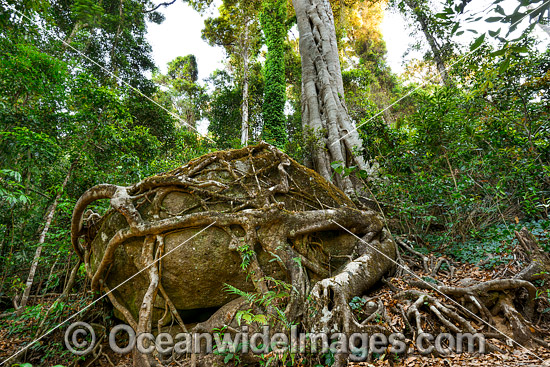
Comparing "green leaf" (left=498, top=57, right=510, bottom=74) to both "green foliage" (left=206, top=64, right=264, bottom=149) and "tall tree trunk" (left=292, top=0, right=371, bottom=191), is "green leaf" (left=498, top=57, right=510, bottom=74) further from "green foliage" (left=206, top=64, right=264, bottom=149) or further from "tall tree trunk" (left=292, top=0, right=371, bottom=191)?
"green foliage" (left=206, top=64, right=264, bottom=149)

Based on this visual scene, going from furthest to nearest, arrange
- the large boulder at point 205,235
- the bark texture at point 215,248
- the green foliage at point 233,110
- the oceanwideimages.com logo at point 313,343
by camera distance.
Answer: the green foliage at point 233,110 < the large boulder at point 205,235 < the bark texture at point 215,248 < the oceanwideimages.com logo at point 313,343

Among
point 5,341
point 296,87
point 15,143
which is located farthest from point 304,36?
point 5,341

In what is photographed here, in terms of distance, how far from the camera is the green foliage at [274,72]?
30.5 feet

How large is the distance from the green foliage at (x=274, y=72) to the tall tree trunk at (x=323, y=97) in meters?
2.48

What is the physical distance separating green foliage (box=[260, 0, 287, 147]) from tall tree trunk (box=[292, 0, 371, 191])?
97.5 inches

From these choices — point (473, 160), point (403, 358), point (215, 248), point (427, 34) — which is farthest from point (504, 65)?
point (427, 34)

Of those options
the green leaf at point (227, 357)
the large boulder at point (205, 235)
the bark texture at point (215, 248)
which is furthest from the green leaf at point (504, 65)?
the green leaf at point (227, 357)

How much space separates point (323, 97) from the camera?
6.45 meters

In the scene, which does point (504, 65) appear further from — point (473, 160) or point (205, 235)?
point (473, 160)

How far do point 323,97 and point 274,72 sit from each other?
4.29m

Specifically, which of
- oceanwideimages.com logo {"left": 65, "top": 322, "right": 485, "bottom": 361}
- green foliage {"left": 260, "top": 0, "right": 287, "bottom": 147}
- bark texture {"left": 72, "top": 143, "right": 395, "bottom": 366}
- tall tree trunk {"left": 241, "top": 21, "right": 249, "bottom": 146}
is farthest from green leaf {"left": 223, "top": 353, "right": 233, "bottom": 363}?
green foliage {"left": 260, "top": 0, "right": 287, "bottom": 147}

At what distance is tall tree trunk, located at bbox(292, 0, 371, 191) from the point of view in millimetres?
5594

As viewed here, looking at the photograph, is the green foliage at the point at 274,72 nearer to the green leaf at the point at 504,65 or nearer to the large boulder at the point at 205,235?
the large boulder at the point at 205,235

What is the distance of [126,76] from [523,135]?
12770 millimetres
